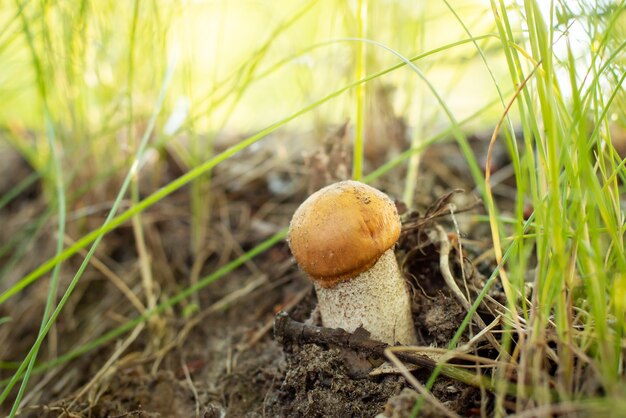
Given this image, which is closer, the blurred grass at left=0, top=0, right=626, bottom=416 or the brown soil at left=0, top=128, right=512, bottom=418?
the blurred grass at left=0, top=0, right=626, bottom=416

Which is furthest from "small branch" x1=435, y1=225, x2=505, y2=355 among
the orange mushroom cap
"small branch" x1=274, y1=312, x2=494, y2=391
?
the orange mushroom cap

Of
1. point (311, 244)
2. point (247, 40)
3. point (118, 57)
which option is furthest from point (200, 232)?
point (247, 40)

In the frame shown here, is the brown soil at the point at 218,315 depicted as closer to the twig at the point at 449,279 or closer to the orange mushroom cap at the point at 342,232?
the twig at the point at 449,279

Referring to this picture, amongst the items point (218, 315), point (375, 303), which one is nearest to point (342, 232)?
point (375, 303)

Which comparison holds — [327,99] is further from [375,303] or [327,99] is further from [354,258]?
[375,303]

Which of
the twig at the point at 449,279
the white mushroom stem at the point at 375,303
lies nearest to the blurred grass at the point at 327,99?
the twig at the point at 449,279

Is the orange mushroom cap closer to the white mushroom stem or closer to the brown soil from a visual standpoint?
the white mushroom stem

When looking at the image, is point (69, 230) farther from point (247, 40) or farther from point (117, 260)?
point (247, 40)
